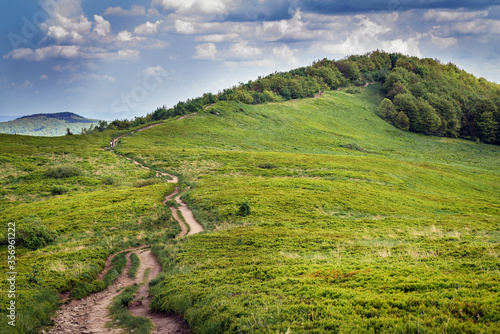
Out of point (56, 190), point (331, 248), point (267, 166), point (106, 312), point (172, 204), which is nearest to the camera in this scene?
point (106, 312)

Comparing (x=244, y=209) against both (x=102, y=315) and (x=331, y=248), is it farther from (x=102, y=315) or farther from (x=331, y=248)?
(x=102, y=315)

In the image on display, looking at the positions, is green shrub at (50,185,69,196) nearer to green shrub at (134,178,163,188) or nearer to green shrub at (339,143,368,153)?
green shrub at (134,178,163,188)

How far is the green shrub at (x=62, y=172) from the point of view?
158ft

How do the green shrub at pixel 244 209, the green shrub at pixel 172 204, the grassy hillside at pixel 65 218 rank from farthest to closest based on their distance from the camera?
the green shrub at pixel 172 204 → the green shrub at pixel 244 209 → the grassy hillside at pixel 65 218

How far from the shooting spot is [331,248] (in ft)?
68.6

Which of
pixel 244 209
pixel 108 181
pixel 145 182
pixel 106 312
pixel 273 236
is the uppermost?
pixel 108 181

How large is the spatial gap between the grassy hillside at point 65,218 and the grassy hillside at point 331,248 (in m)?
5.03

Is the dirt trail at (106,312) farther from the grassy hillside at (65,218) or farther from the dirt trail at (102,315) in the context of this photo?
the grassy hillside at (65,218)

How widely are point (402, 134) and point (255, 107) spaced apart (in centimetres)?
6467

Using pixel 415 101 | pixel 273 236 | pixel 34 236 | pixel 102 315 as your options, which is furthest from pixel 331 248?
pixel 415 101

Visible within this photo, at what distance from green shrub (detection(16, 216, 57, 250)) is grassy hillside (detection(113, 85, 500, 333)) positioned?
32.6ft

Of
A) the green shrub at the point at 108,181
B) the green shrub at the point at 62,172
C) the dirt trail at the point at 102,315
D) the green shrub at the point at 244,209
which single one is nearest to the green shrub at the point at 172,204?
the green shrub at the point at 244,209

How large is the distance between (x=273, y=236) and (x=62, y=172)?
40.9 meters

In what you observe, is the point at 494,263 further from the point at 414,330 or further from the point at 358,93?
the point at 358,93
